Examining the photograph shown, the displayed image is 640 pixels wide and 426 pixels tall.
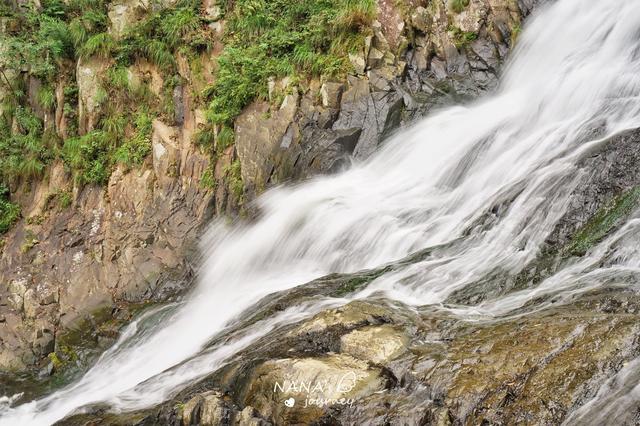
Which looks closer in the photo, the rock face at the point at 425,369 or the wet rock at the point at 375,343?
the rock face at the point at 425,369

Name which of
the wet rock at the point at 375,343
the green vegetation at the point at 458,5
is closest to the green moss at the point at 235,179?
the green vegetation at the point at 458,5

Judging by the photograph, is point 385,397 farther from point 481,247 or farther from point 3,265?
point 3,265

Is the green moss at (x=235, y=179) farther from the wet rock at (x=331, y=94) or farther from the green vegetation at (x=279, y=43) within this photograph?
the wet rock at (x=331, y=94)

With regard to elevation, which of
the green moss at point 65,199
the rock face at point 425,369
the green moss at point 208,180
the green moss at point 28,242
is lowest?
the rock face at point 425,369

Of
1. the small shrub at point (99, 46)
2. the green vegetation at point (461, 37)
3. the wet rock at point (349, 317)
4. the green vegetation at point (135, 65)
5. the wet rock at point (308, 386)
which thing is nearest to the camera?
the wet rock at point (308, 386)

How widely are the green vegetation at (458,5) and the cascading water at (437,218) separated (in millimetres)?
1082

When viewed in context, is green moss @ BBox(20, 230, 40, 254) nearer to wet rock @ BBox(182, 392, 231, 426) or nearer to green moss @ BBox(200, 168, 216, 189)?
green moss @ BBox(200, 168, 216, 189)

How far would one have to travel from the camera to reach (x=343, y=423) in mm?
3666

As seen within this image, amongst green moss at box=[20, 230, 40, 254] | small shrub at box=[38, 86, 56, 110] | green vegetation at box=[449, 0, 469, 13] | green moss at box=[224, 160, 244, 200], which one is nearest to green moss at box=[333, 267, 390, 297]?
green moss at box=[224, 160, 244, 200]

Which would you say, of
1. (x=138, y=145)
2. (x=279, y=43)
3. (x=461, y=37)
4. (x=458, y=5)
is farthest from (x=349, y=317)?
(x=138, y=145)

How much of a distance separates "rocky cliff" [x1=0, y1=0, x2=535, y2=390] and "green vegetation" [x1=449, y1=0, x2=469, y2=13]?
2 centimetres

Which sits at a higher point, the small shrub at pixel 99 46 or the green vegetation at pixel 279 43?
the small shrub at pixel 99 46

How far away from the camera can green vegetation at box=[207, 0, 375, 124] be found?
936 cm

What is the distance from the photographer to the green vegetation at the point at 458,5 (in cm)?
938
